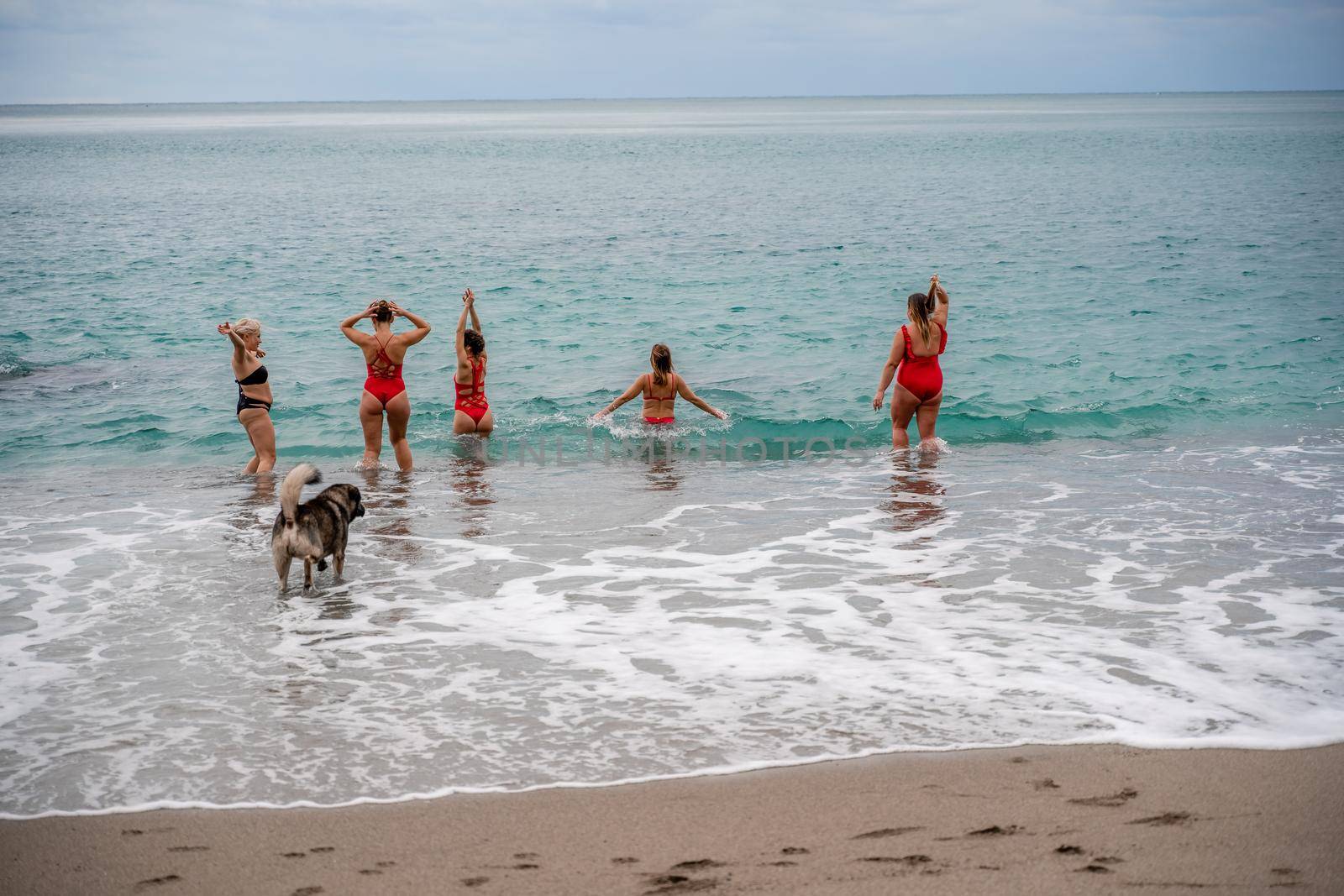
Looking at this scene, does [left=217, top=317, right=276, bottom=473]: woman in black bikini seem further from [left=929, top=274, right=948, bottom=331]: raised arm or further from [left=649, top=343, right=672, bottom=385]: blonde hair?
[left=929, top=274, right=948, bottom=331]: raised arm

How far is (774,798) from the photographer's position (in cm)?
467

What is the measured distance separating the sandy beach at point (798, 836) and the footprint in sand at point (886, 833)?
0.4 inches

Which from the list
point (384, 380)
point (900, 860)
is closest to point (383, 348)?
point (384, 380)

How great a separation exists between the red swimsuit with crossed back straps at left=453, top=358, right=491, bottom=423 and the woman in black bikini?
6.64 feet

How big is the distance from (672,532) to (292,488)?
325cm

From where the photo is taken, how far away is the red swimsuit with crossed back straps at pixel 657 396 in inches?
483

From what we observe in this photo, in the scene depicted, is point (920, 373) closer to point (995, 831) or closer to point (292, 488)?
point (292, 488)

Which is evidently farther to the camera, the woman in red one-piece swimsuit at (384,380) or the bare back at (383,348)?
the bare back at (383,348)

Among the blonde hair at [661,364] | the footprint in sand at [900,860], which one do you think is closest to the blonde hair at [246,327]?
the blonde hair at [661,364]

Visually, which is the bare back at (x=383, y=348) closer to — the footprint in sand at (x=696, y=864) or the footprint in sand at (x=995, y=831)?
the footprint in sand at (x=696, y=864)

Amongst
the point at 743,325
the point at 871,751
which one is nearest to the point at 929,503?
the point at 871,751

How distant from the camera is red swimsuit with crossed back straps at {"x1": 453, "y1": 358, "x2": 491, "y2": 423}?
1199cm

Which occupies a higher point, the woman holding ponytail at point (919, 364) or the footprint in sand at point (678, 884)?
the woman holding ponytail at point (919, 364)

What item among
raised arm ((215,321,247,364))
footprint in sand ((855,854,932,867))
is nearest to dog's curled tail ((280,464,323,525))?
raised arm ((215,321,247,364))
